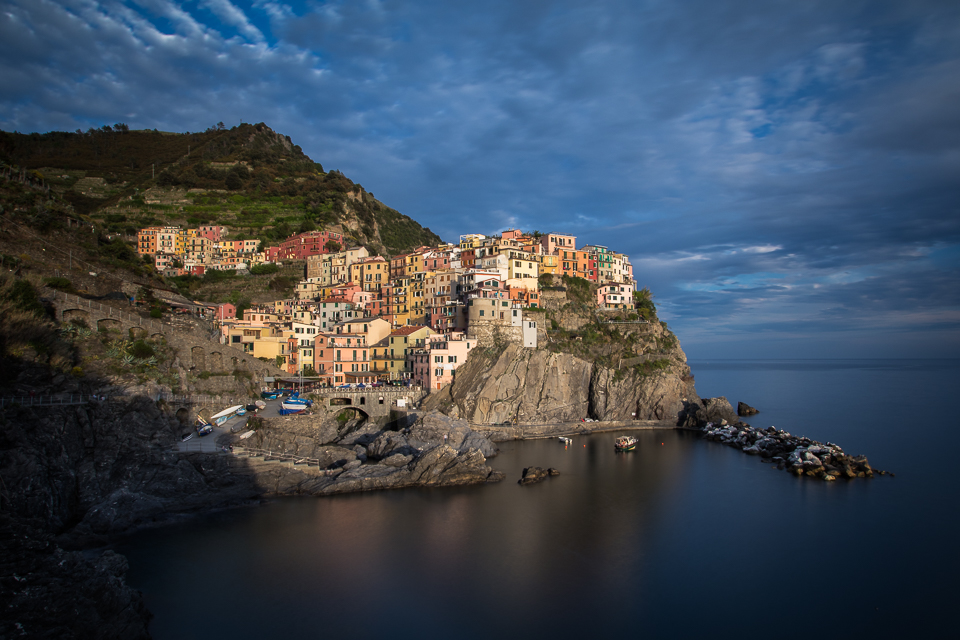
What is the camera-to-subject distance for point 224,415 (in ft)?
104

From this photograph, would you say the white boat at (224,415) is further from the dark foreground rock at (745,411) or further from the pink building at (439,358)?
the dark foreground rock at (745,411)

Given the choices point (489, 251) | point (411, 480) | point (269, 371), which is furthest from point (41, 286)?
point (489, 251)

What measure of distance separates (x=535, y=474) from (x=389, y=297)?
2873 cm

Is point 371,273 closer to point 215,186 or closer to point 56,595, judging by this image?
point 215,186

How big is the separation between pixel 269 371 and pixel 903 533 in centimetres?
3852

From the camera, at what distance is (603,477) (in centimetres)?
3253

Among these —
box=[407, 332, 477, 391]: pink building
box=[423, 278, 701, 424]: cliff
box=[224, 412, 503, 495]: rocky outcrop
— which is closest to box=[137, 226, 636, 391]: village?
box=[407, 332, 477, 391]: pink building

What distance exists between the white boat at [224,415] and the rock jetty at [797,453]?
33770mm

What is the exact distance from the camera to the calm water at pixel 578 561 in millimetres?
16562

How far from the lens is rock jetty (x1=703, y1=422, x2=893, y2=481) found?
32.7m

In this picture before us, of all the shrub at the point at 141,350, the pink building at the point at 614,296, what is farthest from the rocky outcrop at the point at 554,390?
the shrub at the point at 141,350

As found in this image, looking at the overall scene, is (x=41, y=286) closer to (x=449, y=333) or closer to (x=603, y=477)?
(x=449, y=333)

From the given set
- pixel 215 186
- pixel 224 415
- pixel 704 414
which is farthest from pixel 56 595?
pixel 215 186

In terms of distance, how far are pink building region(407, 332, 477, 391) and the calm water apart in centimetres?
1194
